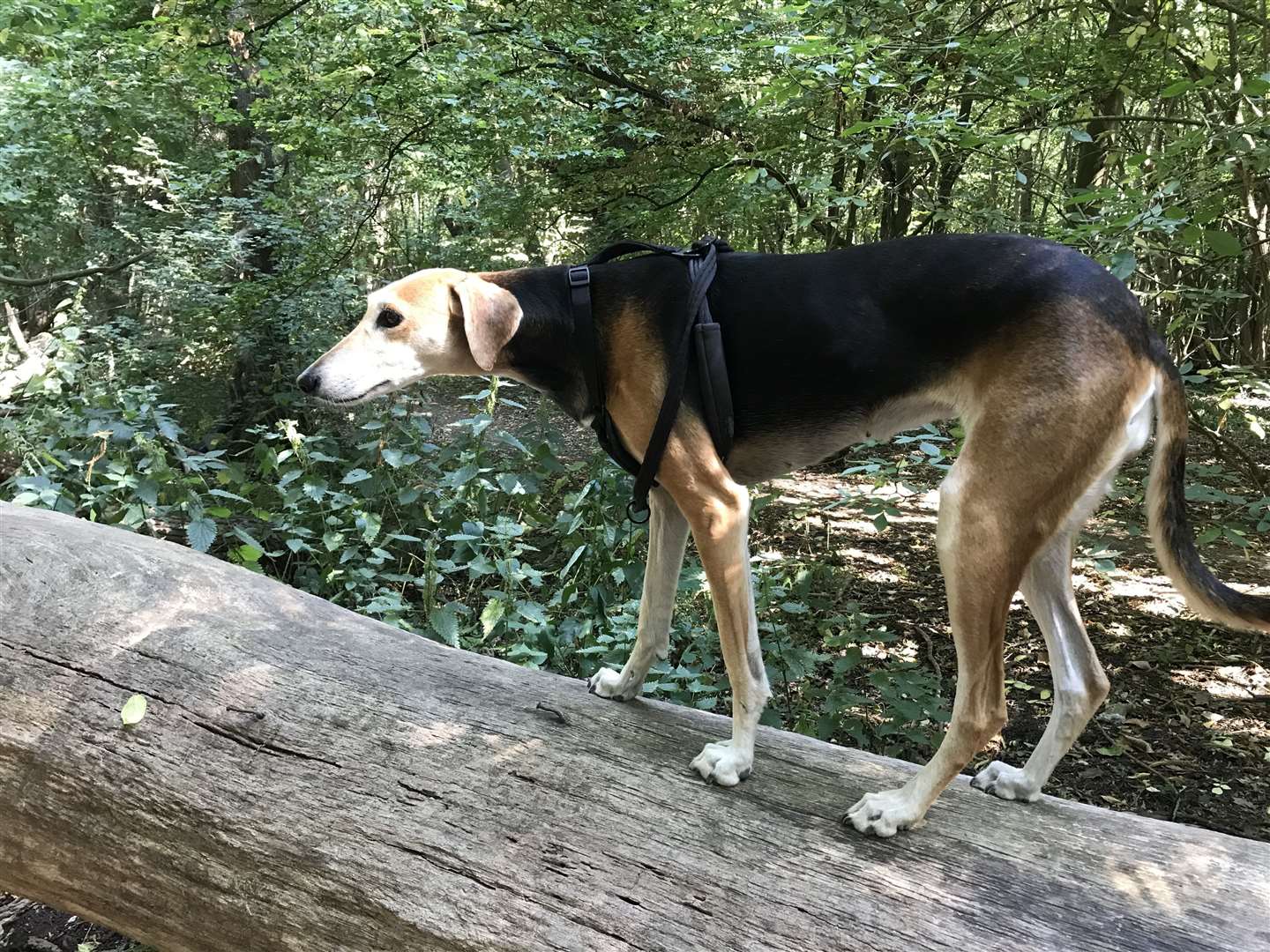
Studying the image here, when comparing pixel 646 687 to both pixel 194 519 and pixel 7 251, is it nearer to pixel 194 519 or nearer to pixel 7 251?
pixel 194 519

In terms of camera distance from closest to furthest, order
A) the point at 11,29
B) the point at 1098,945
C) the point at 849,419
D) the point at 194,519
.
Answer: the point at 1098,945
the point at 849,419
the point at 194,519
the point at 11,29

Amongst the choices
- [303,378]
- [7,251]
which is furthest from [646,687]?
[7,251]

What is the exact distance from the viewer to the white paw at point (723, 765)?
2.34 metres

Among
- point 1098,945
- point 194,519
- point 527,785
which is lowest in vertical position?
point 194,519

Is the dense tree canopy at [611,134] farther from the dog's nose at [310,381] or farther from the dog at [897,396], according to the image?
the dog's nose at [310,381]

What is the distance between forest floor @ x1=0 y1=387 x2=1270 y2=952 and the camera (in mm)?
3543

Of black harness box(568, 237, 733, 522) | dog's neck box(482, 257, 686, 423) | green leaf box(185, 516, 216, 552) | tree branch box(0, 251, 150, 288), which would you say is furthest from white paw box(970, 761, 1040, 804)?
tree branch box(0, 251, 150, 288)

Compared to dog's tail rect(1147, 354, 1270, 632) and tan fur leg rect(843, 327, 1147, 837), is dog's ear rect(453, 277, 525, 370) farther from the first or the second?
dog's tail rect(1147, 354, 1270, 632)

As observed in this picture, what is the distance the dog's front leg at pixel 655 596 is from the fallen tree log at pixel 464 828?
73 millimetres

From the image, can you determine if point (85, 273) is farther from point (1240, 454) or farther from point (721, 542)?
point (1240, 454)

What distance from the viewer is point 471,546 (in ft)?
14.5

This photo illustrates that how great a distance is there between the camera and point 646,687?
3.13m

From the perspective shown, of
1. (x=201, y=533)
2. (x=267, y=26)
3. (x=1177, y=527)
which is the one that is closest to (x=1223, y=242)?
(x=1177, y=527)

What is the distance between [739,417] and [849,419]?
316 millimetres
